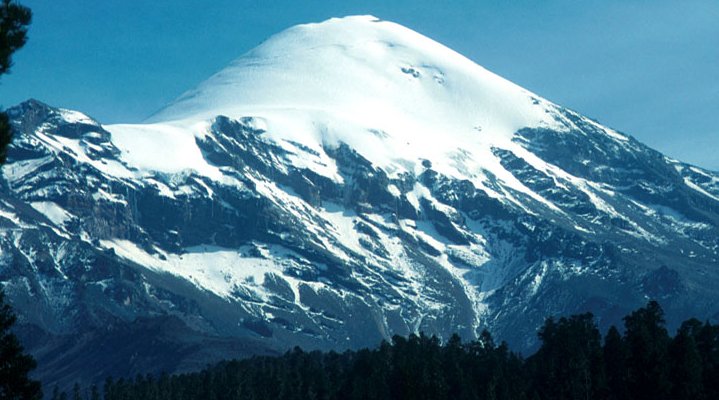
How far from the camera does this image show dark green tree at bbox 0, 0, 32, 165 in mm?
58031

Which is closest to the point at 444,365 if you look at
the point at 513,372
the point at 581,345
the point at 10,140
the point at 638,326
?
the point at 513,372

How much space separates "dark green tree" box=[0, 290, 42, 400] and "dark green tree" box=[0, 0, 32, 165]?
13689mm

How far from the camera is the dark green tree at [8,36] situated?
5803 cm

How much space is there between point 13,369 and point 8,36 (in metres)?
17.7

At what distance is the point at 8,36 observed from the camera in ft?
193

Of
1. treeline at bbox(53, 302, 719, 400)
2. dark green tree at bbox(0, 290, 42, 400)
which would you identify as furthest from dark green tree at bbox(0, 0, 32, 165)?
treeline at bbox(53, 302, 719, 400)

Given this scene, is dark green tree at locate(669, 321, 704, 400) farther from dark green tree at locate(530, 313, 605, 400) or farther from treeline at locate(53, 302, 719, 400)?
dark green tree at locate(530, 313, 605, 400)

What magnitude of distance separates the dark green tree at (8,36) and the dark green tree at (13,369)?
1369 cm

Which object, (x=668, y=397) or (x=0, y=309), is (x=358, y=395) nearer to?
(x=668, y=397)

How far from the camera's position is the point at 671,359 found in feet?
495

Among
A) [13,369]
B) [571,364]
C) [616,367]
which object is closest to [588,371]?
[571,364]

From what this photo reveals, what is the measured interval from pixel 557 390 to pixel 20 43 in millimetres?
116451

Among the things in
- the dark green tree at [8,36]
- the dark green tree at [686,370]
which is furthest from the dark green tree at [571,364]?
the dark green tree at [8,36]

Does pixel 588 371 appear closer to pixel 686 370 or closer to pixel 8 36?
pixel 686 370
